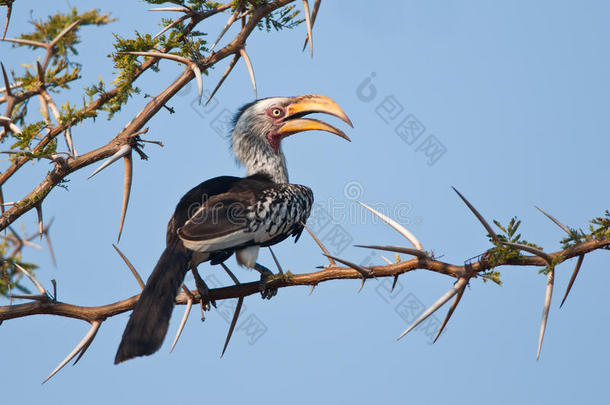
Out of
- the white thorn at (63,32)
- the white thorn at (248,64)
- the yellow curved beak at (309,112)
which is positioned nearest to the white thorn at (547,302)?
the white thorn at (248,64)

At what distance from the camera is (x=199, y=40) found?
13.9 ft

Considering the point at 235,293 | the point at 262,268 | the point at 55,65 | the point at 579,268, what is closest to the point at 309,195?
the point at 262,268

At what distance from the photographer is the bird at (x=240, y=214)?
396cm

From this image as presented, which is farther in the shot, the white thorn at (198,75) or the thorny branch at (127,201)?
the white thorn at (198,75)

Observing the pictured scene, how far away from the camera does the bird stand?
13.0 ft

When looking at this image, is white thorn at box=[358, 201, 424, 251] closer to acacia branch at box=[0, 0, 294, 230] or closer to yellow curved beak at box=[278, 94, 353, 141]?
acacia branch at box=[0, 0, 294, 230]

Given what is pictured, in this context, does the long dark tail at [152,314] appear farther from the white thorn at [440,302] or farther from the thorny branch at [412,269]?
the white thorn at [440,302]

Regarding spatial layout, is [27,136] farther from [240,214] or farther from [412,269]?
[412,269]

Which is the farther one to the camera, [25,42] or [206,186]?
[206,186]

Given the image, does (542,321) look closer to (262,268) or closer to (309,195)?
(262,268)

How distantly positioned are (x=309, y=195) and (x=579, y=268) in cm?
327

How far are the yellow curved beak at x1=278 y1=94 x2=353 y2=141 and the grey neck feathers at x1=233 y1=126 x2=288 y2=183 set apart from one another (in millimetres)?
234

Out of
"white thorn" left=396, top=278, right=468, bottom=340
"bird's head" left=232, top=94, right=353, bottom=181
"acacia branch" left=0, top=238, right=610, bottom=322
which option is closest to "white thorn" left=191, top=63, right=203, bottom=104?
"acacia branch" left=0, top=238, right=610, bottom=322

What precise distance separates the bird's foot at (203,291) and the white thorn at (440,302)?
226 cm
